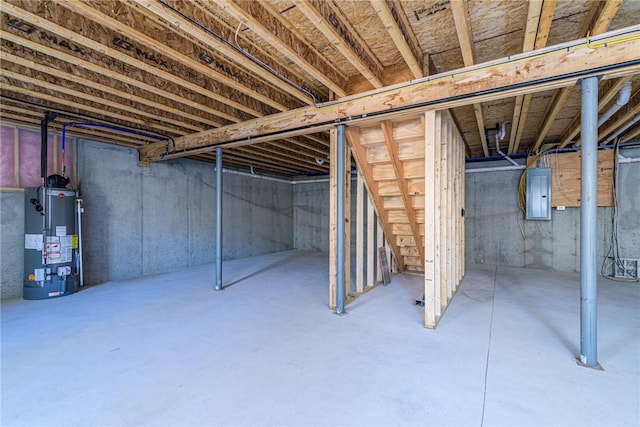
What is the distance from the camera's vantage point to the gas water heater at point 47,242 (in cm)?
373

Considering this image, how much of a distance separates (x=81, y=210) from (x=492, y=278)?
6737mm

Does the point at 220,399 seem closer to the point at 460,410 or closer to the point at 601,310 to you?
the point at 460,410

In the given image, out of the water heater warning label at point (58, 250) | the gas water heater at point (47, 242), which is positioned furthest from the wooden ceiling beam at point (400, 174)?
the water heater warning label at point (58, 250)

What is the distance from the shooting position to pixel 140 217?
5.21m

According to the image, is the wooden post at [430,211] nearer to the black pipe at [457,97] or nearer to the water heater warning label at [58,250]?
the black pipe at [457,97]

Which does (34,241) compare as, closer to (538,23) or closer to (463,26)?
(463,26)

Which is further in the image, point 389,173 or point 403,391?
point 389,173

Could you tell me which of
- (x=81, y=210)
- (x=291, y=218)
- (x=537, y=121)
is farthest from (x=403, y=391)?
(x=291, y=218)

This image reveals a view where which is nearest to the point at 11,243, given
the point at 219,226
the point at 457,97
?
the point at 219,226

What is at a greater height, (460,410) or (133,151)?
(133,151)

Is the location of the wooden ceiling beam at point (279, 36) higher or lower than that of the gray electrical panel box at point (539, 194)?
higher

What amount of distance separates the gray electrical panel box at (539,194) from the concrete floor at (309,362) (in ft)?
6.89

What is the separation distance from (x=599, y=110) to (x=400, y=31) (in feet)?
11.3

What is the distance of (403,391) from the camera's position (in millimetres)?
1799
